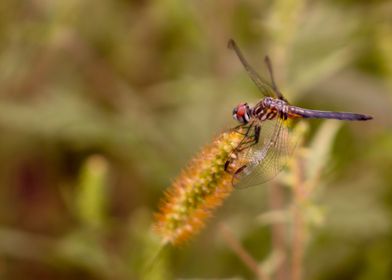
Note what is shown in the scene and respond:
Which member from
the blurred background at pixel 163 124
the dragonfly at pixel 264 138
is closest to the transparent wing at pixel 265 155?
the dragonfly at pixel 264 138

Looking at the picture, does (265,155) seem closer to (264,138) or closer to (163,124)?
(264,138)

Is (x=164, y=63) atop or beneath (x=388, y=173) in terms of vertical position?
atop

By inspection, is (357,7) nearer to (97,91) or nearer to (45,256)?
(97,91)

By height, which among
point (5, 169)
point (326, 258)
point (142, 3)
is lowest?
point (326, 258)

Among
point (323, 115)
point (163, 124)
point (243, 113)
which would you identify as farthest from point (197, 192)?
point (163, 124)

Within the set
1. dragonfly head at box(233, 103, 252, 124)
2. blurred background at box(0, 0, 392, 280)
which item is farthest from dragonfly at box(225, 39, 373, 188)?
blurred background at box(0, 0, 392, 280)

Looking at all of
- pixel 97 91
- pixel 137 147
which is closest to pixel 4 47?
pixel 97 91

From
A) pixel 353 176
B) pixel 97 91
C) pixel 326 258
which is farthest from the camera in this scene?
pixel 97 91
